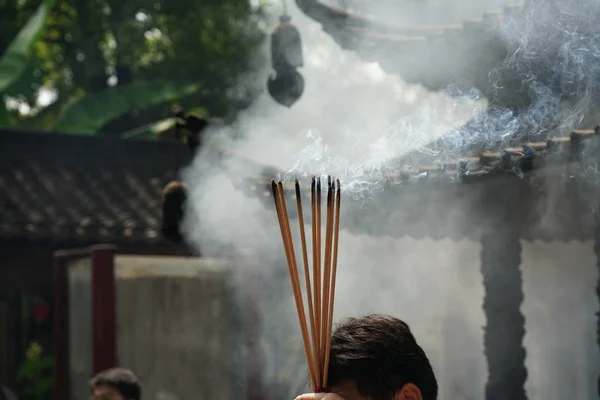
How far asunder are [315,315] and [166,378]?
21.0 ft

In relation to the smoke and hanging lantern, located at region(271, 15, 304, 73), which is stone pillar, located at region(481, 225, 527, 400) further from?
hanging lantern, located at region(271, 15, 304, 73)

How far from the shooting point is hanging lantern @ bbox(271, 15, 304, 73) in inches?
280

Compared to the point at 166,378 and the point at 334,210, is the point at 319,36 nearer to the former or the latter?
the point at 166,378

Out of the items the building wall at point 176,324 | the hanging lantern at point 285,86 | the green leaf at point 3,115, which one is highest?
the green leaf at point 3,115

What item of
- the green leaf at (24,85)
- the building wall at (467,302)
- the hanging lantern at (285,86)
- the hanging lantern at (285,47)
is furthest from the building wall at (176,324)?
the green leaf at (24,85)

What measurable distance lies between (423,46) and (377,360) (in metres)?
4.34

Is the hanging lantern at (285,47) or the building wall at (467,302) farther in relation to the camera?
the hanging lantern at (285,47)

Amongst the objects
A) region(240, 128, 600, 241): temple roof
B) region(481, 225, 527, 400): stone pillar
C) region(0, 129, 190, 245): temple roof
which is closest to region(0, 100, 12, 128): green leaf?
region(0, 129, 190, 245): temple roof

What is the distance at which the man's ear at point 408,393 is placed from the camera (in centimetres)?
217

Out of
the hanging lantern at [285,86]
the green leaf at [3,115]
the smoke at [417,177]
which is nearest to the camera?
the smoke at [417,177]

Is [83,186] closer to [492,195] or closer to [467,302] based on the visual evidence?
[467,302]

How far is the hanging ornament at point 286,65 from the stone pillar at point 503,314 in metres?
2.45

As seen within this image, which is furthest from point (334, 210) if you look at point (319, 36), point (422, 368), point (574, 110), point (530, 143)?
point (319, 36)

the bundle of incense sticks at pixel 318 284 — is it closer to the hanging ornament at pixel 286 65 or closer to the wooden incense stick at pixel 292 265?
the wooden incense stick at pixel 292 265
